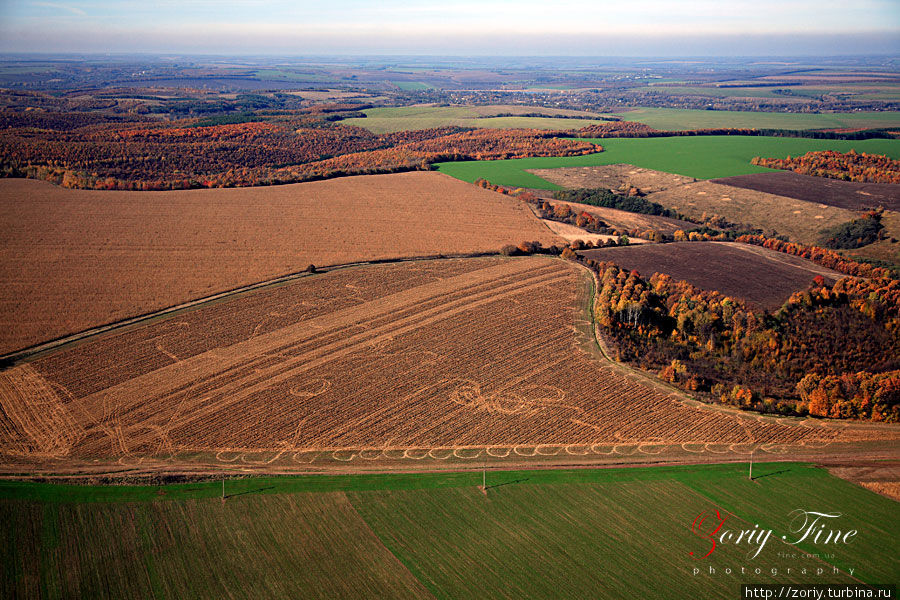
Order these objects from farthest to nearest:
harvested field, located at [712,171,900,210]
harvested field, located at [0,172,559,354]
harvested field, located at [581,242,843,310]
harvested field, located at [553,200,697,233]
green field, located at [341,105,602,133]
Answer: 1. green field, located at [341,105,602,133]
2. harvested field, located at [712,171,900,210]
3. harvested field, located at [553,200,697,233]
4. harvested field, located at [581,242,843,310]
5. harvested field, located at [0,172,559,354]

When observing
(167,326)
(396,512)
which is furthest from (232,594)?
(167,326)

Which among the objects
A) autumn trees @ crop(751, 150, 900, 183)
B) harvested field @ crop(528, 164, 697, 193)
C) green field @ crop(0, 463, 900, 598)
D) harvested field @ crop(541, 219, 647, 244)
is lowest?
green field @ crop(0, 463, 900, 598)

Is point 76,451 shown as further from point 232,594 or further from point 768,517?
point 768,517

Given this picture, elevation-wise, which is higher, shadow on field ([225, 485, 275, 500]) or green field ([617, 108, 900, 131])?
green field ([617, 108, 900, 131])

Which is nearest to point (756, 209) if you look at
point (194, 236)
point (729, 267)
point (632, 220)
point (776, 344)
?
point (632, 220)

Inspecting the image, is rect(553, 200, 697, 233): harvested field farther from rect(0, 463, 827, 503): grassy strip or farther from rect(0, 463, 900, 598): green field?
rect(0, 463, 900, 598): green field

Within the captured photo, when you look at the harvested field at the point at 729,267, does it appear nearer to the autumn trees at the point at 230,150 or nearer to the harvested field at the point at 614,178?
the harvested field at the point at 614,178

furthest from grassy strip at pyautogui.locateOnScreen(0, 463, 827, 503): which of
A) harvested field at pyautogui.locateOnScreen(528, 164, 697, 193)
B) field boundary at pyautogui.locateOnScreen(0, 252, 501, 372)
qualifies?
harvested field at pyautogui.locateOnScreen(528, 164, 697, 193)

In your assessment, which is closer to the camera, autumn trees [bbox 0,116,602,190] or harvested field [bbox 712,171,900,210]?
harvested field [bbox 712,171,900,210]
